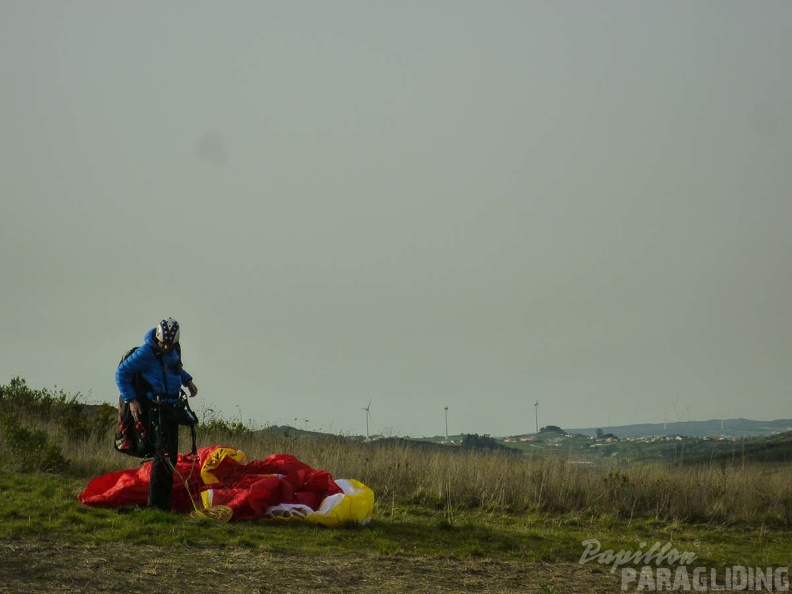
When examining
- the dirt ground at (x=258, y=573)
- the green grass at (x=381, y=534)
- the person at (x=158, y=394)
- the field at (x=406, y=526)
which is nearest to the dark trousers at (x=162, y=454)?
the person at (x=158, y=394)

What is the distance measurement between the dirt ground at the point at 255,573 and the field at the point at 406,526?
0.06ft

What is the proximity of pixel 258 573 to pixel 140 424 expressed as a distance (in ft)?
9.98

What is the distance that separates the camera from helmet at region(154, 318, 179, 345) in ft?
31.8

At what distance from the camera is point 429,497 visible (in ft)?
43.2

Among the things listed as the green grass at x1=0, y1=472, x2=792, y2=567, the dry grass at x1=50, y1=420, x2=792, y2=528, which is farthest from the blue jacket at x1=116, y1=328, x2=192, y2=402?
the dry grass at x1=50, y1=420, x2=792, y2=528

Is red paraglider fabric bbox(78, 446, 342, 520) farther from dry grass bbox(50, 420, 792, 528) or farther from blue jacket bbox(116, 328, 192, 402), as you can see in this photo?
dry grass bbox(50, 420, 792, 528)

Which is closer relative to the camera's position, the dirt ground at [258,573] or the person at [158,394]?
the dirt ground at [258,573]

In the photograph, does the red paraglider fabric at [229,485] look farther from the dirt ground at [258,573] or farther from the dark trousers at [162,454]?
the dirt ground at [258,573]

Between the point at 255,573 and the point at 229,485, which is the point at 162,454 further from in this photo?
the point at 255,573

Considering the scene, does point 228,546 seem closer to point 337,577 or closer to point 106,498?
point 337,577

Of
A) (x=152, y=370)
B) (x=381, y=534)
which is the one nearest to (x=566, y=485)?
(x=381, y=534)

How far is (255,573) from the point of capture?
7.30m

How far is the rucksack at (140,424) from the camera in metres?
9.83

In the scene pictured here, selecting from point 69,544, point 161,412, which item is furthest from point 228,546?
point 161,412
